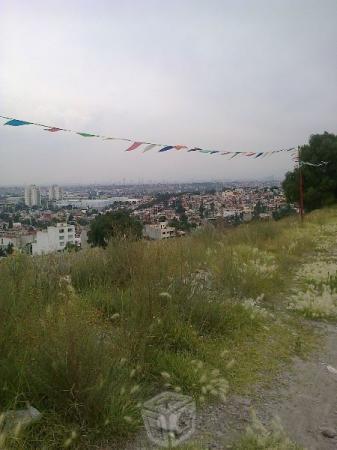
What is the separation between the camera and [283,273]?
27.8 feet

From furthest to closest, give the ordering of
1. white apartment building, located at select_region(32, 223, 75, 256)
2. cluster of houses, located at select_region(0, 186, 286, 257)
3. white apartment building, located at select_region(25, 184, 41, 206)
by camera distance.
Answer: white apartment building, located at select_region(25, 184, 41, 206), cluster of houses, located at select_region(0, 186, 286, 257), white apartment building, located at select_region(32, 223, 75, 256)

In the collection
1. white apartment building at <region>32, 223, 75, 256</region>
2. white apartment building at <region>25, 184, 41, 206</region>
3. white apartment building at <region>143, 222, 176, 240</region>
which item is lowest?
white apartment building at <region>143, 222, 176, 240</region>

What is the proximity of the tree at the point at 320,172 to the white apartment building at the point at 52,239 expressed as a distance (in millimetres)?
22610

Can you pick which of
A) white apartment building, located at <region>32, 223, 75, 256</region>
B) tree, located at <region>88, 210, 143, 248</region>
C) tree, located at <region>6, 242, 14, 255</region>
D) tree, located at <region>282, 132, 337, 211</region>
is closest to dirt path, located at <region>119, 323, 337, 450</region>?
tree, located at <region>6, 242, 14, 255</region>

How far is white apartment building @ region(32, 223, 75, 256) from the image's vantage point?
5559 mm

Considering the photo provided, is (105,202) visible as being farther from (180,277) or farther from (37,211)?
(180,277)

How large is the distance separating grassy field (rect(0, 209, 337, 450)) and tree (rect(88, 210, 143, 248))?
431mm

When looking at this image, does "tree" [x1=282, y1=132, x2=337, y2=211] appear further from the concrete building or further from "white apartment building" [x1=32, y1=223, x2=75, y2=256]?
the concrete building

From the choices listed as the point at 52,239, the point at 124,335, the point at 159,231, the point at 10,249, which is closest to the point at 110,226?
the point at 159,231

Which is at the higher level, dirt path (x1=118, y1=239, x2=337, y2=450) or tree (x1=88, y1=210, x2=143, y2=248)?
tree (x1=88, y1=210, x2=143, y2=248)

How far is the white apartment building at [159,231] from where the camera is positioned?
750 cm

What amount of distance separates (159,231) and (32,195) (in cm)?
317

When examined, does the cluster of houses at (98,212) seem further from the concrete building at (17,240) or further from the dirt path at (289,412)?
the dirt path at (289,412)

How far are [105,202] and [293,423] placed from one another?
6803 mm
